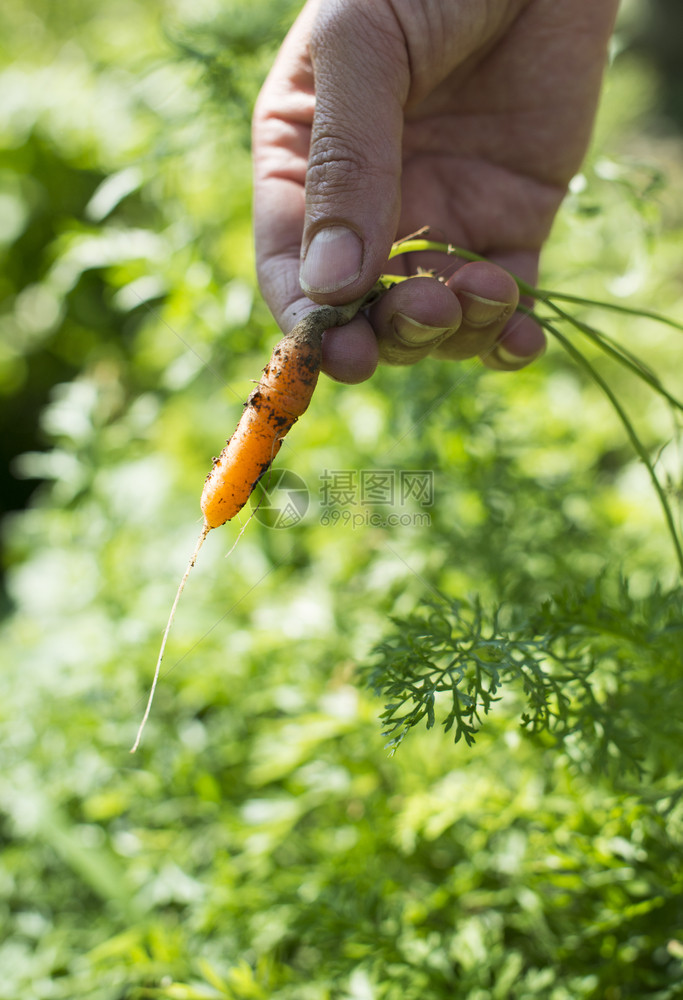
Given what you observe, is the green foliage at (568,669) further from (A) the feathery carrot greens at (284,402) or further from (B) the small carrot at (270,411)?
(B) the small carrot at (270,411)

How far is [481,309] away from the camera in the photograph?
1010mm

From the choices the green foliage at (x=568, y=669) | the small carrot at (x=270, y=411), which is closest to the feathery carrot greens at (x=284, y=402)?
the small carrot at (x=270, y=411)

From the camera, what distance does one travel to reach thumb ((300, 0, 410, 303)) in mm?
969

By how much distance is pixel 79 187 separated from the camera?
3.29 m

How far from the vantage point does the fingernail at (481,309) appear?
99cm

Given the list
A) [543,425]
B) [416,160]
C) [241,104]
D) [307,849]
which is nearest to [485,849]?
[307,849]

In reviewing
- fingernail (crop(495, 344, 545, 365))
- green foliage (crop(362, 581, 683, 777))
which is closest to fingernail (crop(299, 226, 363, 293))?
fingernail (crop(495, 344, 545, 365))

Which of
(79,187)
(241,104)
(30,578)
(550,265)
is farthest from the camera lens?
(79,187)

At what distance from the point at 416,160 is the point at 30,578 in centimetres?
175

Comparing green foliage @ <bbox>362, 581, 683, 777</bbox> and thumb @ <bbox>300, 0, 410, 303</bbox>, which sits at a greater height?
thumb @ <bbox>300, 0, 410, 303</bbox>

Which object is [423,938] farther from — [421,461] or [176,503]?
[176,503]

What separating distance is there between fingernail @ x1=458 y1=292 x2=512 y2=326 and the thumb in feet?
0.44

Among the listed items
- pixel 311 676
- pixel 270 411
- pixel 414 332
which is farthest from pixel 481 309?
pixel 311 676

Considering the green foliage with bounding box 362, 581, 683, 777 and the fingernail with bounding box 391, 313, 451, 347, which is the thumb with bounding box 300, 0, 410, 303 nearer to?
the fingernail with bounding box 391, 313, 451, 347
